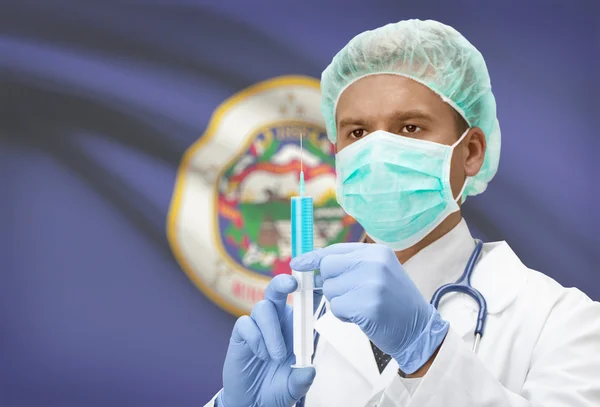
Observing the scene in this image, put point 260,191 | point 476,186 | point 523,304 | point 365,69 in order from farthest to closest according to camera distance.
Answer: point 260,191, point 476,186, point 365,69, point 523,304

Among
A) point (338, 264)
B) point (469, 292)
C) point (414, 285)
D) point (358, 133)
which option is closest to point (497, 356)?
point (469, 292)

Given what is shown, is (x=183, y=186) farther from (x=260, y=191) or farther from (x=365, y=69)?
(x=365, y=69)

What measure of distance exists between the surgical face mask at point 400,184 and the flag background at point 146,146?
0.78 metres

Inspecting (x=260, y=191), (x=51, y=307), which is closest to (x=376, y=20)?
(x=260, y=191)

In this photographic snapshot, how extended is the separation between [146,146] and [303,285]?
4.02 feet

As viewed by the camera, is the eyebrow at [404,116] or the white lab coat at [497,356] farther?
the eyebrow at [404,116]

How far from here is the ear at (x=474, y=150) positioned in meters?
1.24

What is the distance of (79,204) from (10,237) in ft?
0.80

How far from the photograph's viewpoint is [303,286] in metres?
0.90

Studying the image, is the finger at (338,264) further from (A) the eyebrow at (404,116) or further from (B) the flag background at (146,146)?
(B) the flag background at (146,146)

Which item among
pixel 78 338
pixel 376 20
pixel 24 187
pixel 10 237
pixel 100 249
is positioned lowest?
pixel 78 338

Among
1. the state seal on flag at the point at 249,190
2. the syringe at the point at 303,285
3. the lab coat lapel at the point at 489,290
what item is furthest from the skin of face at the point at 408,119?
the state seal on flag at the point at 249,190

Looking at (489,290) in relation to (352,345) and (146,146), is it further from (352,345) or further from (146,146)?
(146,146)

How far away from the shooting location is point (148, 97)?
200cm
